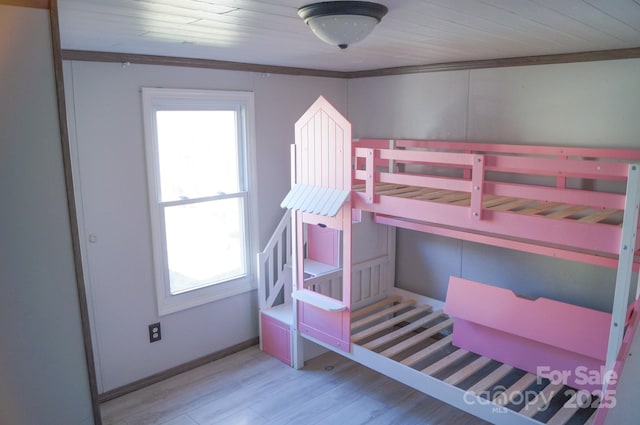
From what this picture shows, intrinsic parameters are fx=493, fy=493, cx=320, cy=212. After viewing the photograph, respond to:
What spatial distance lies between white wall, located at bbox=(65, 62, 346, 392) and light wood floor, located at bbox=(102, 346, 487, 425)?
21 cm

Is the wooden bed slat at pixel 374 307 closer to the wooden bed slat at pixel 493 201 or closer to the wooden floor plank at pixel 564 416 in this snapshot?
the wooden bed slat at pixel 493 201

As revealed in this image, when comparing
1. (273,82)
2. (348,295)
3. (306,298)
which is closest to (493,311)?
(348,295)

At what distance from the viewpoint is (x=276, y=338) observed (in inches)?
141

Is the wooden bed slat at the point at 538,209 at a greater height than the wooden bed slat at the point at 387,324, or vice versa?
the wooden bed slat at the point at 538,209

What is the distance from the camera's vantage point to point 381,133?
403cm

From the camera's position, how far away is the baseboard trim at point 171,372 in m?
3.11

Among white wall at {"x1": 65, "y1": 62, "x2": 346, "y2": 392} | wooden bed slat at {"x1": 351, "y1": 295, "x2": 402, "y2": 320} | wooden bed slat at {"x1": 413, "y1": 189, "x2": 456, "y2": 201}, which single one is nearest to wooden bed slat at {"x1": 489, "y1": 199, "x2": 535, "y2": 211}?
wooden bed slat at {"x1": 413, "y1": 189, "x2": 456, "y2": 201}

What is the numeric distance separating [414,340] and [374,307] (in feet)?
2.17

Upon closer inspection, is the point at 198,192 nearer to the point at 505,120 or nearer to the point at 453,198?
the point at 453,198

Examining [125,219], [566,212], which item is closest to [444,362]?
[566,212]

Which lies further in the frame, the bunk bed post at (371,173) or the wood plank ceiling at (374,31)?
the bunk bed post at (371,173)

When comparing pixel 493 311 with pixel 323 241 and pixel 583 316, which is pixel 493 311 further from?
pixel 323 241

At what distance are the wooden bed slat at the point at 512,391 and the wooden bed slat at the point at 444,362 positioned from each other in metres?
0.31

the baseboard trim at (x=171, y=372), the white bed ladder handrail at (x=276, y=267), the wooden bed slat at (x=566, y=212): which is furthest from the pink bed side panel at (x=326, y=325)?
the wooden bed slat at (x=566, y=212)
